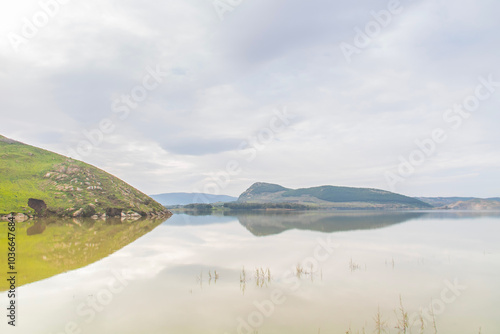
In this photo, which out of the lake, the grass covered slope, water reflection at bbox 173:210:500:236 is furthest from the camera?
the grass covered slope

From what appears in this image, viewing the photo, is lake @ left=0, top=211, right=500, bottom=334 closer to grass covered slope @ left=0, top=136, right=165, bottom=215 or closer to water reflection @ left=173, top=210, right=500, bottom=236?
water reflection @ left=173, top=210, right=500, bottom=236

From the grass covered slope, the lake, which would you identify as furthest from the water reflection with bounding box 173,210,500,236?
the lake

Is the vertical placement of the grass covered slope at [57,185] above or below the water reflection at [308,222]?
above

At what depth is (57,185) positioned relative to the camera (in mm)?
102812

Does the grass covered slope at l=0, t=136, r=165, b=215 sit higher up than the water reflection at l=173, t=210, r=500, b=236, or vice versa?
the grass covered slope at l=0, t=136, r=165, b=215

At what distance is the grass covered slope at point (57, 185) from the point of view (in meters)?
89.8

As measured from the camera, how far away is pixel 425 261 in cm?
2734

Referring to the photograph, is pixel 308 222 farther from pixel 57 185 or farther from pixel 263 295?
pixel 57 185

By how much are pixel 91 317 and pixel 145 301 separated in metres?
2.88

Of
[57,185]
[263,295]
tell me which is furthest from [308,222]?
[57,185]

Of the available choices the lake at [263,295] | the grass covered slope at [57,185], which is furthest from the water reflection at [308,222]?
the lake at [263,295]

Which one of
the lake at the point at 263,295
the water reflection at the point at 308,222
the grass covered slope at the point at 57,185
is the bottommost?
the lake at the point at 263,295

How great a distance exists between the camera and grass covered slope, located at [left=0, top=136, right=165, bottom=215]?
8975 cm

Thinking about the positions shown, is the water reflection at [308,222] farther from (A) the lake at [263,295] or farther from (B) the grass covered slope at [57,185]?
(A) the lake at [263,295]
